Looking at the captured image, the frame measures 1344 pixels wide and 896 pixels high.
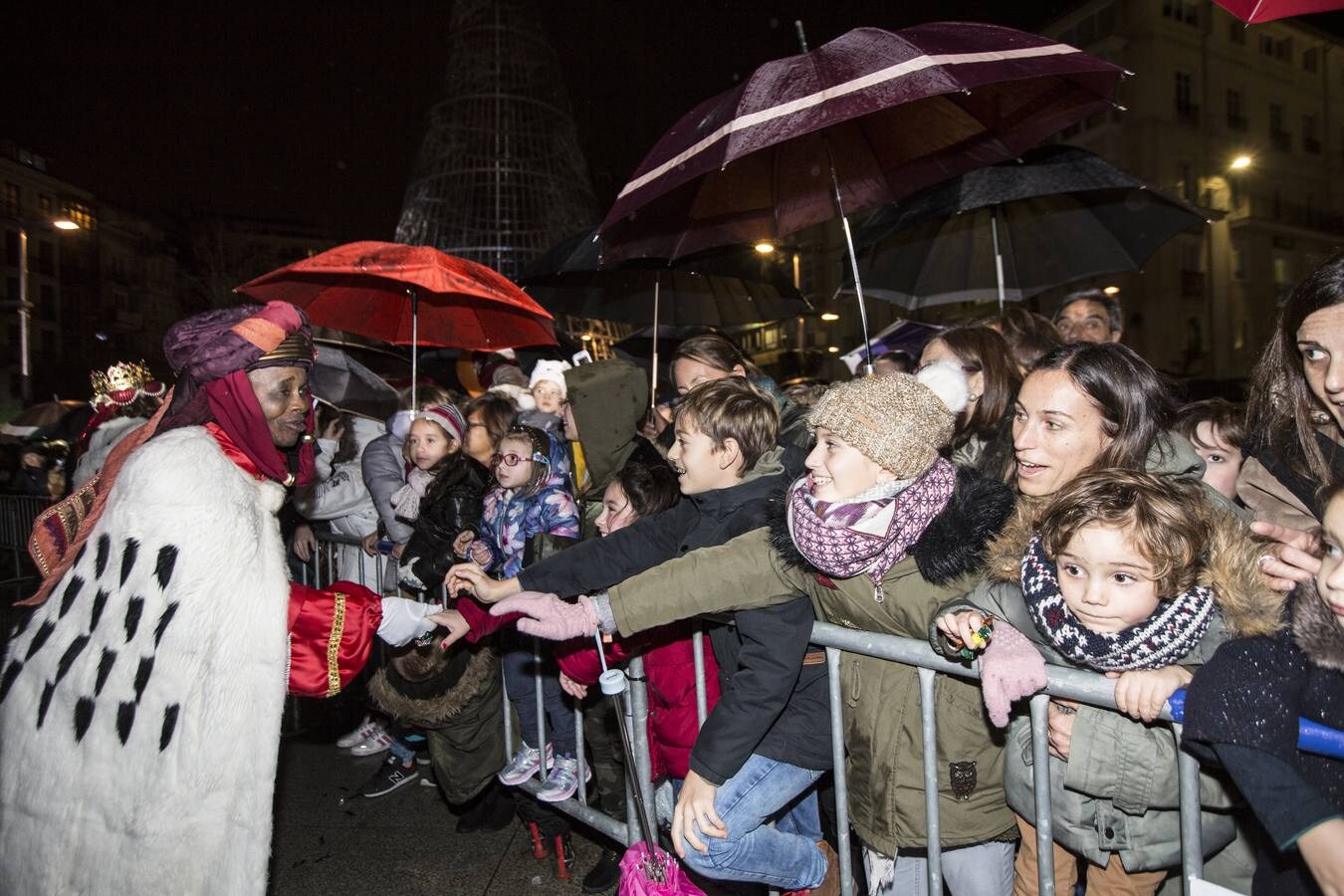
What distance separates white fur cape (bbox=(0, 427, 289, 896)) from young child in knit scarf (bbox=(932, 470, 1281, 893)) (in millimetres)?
2087

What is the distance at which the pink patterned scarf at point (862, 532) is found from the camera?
2.23 meters

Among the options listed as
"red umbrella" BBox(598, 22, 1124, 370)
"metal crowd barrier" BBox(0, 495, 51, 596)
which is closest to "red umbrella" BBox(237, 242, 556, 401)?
"red umbrella" BBox(598, 22, 1124, 370)

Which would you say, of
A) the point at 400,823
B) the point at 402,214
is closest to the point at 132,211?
the point at 402,214

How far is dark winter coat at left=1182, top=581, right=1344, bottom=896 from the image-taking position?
4.98 ft

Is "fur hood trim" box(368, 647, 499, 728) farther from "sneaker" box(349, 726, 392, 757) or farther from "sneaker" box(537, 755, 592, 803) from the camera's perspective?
"sneaker" box(349, 726, 392, 757)

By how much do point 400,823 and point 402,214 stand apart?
35.1ft

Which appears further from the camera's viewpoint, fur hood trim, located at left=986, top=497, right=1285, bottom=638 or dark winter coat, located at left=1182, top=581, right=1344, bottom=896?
fur hood trim, located at left=986, top=497, right=1285, bottom=638

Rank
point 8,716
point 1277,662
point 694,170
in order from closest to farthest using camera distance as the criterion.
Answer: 1. point 1277,662
2. point 8,716
3. point 694,170

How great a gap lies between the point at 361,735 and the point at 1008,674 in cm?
457

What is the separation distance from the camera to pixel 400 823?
13.9 ft

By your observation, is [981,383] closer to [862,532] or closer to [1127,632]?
[862,532]

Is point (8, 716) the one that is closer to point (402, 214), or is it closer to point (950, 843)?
point (950, 843)

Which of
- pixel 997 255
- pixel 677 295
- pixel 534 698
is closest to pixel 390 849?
pixel 534 698

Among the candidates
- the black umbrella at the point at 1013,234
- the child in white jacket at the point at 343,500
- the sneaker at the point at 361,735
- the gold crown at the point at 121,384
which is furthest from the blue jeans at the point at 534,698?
the gold crown at the point at 121,384
